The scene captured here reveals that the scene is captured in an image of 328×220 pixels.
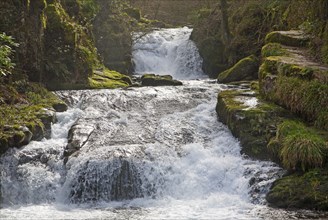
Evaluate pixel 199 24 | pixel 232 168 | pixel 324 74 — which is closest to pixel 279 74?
pixel 324 74

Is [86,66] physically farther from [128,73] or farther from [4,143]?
[4,143]

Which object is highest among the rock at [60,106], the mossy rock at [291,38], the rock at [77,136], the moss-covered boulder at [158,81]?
the mossy rock at [291,38]

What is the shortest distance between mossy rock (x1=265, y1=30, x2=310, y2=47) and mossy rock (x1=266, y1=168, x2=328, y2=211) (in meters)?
7.18

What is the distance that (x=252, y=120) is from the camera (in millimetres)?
12523

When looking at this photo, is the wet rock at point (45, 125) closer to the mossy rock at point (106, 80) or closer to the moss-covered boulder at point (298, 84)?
the mossy rock at point (106, 80)

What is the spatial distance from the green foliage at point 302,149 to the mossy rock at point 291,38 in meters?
5.89

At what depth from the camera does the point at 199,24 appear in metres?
25.4

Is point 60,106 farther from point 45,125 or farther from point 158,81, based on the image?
point 158,81

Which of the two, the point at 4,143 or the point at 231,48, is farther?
the point at 231,48

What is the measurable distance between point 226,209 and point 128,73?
14.3 metres

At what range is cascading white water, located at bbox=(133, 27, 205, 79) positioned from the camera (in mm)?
23828

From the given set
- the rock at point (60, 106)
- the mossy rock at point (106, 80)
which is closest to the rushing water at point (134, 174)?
the rock at point (60, 106)

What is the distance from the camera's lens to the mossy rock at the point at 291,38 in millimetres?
16203

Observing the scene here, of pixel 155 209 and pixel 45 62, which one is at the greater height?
pixel 45 62
